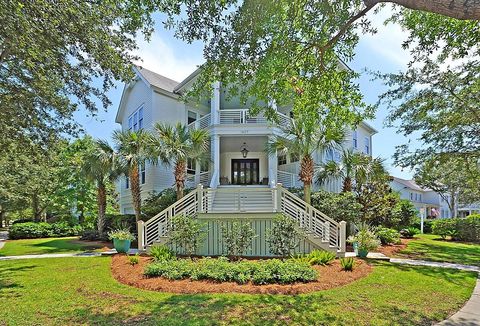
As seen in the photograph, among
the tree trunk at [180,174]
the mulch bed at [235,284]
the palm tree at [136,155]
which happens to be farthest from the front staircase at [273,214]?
the palm tree at [136,155]

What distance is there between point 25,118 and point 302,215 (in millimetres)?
10663

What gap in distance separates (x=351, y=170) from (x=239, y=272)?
1104 centimetres

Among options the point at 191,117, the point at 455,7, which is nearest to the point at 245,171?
the point at 191,117

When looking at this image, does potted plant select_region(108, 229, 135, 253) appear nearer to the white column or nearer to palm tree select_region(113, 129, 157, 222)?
the white column

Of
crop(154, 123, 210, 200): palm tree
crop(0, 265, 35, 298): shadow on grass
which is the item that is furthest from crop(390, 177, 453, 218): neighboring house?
crop(0, 265, 35, 298): shadow on grass

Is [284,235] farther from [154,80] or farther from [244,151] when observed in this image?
[154,80]

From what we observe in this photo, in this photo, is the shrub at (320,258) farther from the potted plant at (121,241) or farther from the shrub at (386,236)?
the potted plant at (121,241)

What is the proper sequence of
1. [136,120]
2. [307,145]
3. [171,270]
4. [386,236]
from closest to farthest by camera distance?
[171,270] < [307,145] < [386,236] < [136,120]

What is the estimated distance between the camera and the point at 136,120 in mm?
23719

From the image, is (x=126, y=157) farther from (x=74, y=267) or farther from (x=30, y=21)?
(x=30, y=21)

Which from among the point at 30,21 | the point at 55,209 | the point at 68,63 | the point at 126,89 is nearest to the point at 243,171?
the point at 126,89

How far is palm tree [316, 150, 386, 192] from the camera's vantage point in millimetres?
17125

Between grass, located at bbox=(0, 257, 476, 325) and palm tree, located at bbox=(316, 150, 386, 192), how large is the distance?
856 centimetres

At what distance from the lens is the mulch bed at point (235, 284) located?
24.3ft
